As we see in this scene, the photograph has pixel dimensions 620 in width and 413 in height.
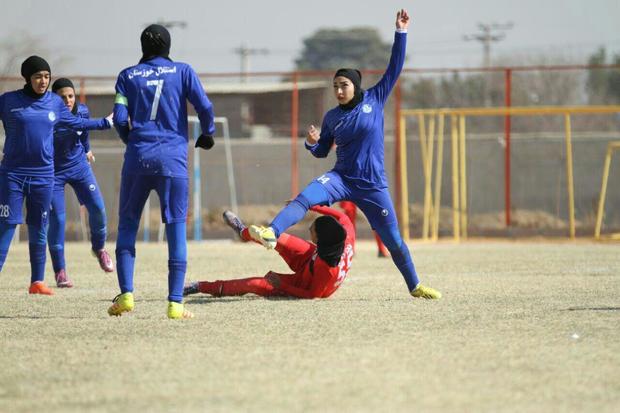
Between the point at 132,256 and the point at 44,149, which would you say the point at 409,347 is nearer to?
the point at 132,256

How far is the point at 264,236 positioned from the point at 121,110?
139 centimetres

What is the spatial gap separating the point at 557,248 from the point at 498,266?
14.9 ft

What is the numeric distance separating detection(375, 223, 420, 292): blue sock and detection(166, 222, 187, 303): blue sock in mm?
1970

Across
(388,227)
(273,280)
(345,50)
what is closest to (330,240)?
(388,227)

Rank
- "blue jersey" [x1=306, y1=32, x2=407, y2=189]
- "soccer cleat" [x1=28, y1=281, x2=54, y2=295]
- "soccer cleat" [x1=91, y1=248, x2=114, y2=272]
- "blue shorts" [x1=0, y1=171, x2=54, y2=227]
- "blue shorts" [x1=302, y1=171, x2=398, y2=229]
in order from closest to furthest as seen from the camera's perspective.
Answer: "blue shorts" [x1=302, y1=171, x2=398, y2=229] < "blue jersey" [x1=306, y1=32, x2=407, y2=189] < "blue shorts" [x1=0, y1=171, x2=54, y2=227] < "soccer cleat" [x1=28, y1=281, x2=54, y2=295] < "soccer cleat" [x1=91, y1=248, x2=114, y2=272]

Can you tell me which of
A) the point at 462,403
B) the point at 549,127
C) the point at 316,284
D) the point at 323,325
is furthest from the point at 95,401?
the point at 549,127

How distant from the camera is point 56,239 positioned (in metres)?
11.6

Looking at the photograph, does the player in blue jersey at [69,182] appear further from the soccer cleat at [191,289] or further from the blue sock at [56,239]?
the soccer cleat at [191,289]

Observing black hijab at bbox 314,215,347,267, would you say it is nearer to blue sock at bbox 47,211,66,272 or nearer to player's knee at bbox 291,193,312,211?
player's knee at bbox 291,193,312,211

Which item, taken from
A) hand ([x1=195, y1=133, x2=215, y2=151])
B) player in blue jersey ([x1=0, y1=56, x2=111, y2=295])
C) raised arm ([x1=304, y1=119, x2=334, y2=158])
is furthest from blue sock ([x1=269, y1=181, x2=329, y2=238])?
player in blue jersey ([x1=0, y1=56, x2=111, y2=295])

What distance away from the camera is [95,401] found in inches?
216

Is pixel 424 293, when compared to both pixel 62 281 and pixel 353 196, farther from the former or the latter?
pixel 62 281

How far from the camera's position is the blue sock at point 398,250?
9688mm

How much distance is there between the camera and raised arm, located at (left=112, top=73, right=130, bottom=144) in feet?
27.1
